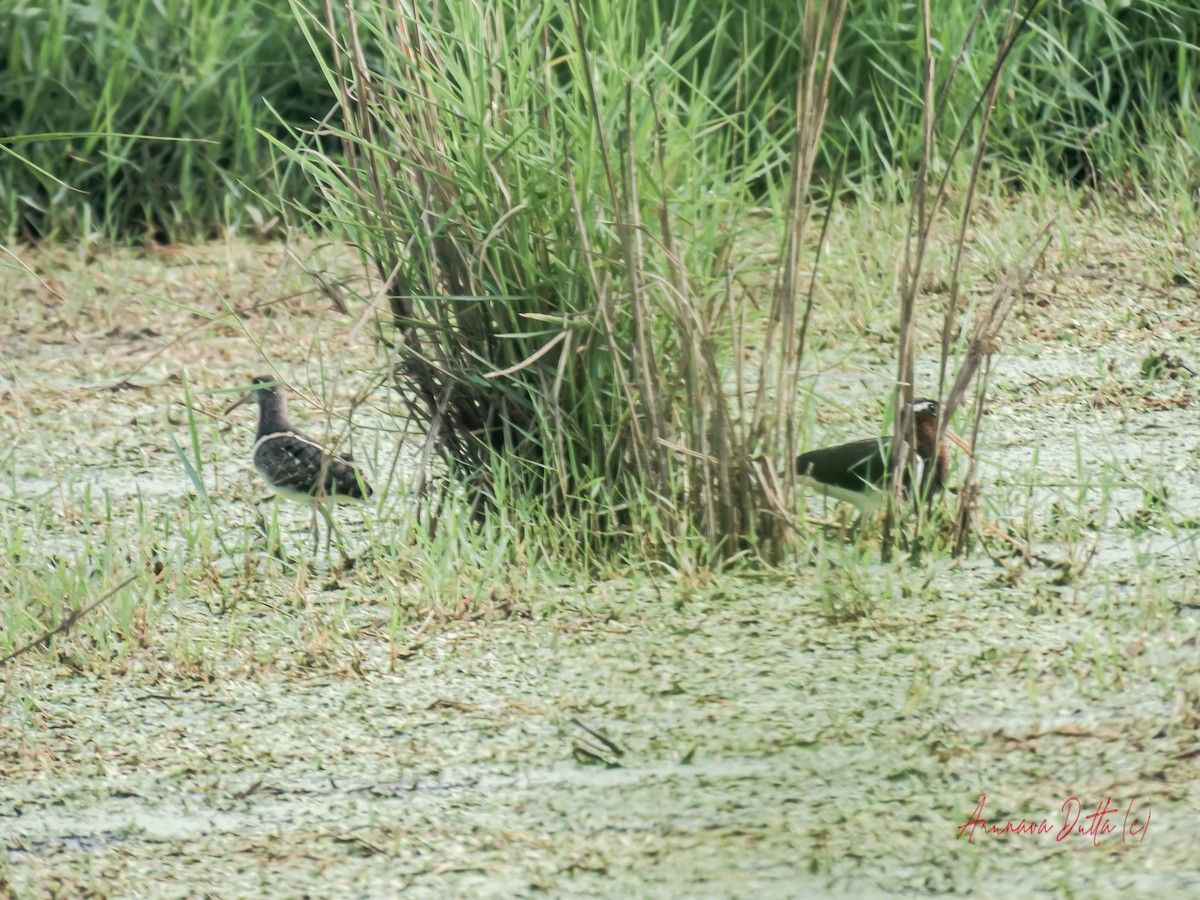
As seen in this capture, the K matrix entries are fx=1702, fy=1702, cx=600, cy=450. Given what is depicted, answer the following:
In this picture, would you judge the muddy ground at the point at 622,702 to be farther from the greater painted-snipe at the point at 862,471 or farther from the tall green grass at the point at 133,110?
the tall green grass at the point at 133,110

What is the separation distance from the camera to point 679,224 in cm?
298

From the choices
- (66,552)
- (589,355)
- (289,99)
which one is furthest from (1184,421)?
(289,99)

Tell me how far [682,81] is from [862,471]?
190cm

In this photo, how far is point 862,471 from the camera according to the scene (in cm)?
281

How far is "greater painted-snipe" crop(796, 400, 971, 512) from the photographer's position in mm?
2734

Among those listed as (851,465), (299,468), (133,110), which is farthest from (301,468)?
(133,110)

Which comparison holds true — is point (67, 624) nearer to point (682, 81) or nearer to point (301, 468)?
point (301, 468)

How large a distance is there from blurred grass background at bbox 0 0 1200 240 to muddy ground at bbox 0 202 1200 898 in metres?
1.27

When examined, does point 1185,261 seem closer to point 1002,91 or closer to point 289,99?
point 1002,91

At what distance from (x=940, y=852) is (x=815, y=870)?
5.6 inches

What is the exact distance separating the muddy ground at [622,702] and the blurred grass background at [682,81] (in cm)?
127

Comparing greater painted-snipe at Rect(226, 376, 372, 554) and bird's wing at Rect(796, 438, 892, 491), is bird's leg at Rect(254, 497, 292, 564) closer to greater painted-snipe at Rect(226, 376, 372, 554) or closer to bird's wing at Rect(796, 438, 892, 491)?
greater painted-snipe at Rect(226, 376, 372, 554)
